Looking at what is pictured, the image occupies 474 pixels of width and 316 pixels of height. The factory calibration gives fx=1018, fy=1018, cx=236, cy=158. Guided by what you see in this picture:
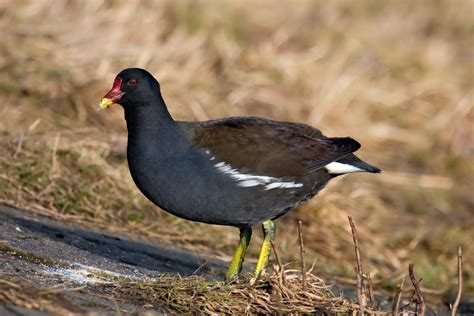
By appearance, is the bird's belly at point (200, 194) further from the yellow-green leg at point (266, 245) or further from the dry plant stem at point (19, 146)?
the dry plant stem at point (19, 146)

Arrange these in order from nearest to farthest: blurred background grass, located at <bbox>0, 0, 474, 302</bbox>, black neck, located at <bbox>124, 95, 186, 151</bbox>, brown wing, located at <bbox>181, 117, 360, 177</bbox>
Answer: black neck, located at <bbox>124, 95, 186, 151</bbox> < brown wing, located at <bbox>181, 117, 360, 177</bbox> < blurred background grass, located at <bbox>0, 0, 474, 302</bbox>

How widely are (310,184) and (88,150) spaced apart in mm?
2368

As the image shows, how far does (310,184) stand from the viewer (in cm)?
577

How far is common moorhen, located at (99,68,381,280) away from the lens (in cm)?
528

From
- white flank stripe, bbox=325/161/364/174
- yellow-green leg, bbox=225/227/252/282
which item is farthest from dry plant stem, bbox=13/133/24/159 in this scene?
white flank stripe, bbox=325/161/364/174

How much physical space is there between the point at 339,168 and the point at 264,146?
1.70 feet

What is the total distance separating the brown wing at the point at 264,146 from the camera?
5488mm

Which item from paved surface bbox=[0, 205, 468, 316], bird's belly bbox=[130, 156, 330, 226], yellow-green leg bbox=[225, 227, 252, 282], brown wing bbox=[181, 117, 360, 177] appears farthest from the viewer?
yellow-green leg bbox=[225, 227, 252, 282]

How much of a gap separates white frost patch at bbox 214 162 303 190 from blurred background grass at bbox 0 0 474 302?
1488mm

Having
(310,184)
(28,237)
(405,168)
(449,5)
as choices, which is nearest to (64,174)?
(28,237)

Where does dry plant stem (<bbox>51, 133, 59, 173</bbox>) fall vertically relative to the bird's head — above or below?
below

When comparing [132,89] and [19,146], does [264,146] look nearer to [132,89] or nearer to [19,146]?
[132,89]

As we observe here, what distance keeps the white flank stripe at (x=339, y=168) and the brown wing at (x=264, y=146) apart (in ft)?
0.26

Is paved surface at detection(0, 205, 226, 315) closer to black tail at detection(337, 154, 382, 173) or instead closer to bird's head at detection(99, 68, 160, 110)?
bird's head at detection(99, 68, 160, 110)
